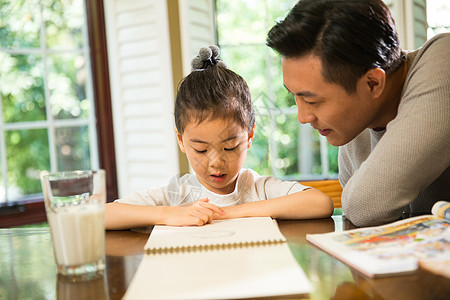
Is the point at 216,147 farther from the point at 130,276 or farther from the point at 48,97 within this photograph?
the point at 48,97

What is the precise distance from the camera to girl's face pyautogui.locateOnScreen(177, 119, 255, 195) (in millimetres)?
1371

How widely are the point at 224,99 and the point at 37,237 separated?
0.65 meters

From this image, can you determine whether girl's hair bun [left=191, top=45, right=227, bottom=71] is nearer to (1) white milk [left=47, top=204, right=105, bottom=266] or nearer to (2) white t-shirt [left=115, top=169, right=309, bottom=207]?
(2) white t-shirt [left=115, top=169, right=309, bottom=207]

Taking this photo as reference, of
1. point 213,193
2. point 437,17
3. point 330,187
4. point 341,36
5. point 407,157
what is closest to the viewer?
point 407,157

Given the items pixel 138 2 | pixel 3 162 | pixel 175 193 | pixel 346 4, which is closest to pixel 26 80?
pixel 3 162

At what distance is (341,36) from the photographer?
3.78 ft

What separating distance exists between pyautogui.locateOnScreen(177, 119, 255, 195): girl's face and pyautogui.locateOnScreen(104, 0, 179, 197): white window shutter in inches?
54.7

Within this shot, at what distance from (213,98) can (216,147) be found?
0.53ft

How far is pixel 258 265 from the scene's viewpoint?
2.48 feet

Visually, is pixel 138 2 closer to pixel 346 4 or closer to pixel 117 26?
pixel 117 26

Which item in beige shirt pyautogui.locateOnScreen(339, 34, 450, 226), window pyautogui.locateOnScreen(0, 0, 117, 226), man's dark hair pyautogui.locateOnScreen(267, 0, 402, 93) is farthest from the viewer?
window pyautogui.locateOnScreen(0, 0, 117, 226)

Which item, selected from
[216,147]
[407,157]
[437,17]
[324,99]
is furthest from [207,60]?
[437,17]

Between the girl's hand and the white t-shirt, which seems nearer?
the girl's hand

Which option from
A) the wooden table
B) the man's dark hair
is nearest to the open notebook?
the wooden table
